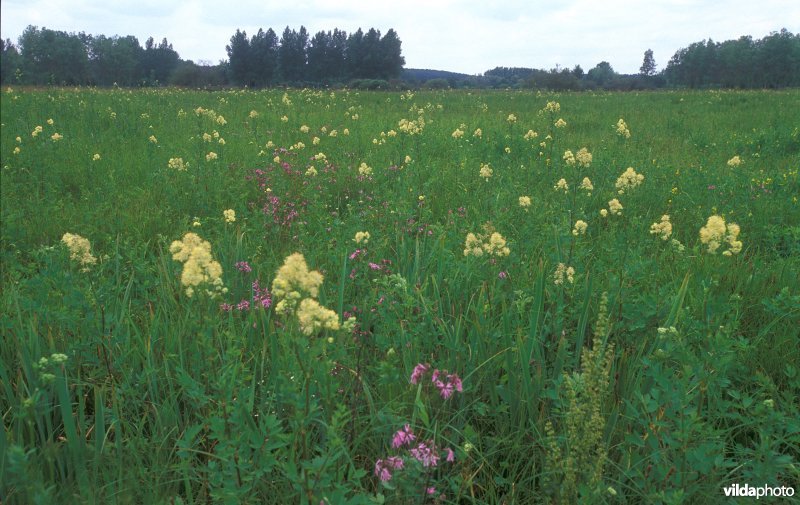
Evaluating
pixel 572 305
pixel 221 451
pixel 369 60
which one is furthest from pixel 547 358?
pixel 369 60

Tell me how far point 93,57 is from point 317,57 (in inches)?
1135

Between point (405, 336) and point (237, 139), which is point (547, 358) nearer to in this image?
point (405, 336)

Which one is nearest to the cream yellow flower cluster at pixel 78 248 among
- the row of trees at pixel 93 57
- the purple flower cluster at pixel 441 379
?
the purple flower cluster at pixel 441 379

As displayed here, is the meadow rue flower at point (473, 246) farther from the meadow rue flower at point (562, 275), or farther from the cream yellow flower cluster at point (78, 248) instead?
the cream yellow flower cluster at point (78, 248)

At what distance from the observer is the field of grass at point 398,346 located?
1.59 meters

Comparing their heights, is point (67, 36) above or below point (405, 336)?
above

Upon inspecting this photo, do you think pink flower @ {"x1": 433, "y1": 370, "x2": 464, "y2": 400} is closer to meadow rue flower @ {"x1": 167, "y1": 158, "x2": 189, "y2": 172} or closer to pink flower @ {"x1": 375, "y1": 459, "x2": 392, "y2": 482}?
pink flower @ {"x1": 375, "y1": 459, "x2": 392, "y2": 482}

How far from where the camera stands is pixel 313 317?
1.51 metres

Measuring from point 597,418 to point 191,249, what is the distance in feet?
4.75

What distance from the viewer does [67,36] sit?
5759 cm

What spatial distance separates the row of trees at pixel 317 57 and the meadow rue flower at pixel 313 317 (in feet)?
238

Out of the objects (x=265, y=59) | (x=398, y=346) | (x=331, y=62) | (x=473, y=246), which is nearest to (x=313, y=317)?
(x=398, y=346)

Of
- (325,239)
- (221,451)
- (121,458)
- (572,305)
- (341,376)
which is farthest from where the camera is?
(325,239)

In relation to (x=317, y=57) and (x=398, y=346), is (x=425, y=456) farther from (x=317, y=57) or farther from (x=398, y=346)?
(x=317, y=57)
